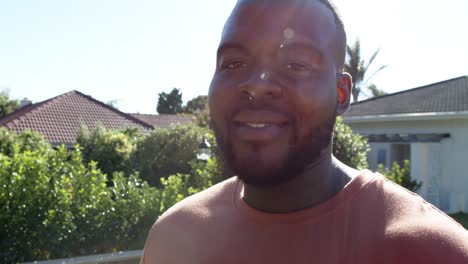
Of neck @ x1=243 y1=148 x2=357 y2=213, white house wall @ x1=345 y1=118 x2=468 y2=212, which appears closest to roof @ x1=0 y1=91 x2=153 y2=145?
white house wall @ x1=345 y1=118 x2=468 y2=212

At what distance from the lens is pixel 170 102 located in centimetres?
6284

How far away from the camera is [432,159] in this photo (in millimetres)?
13992

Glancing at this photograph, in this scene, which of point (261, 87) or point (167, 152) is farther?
point (167, 152)

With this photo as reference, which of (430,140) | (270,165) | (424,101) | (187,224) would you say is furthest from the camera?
(424,101)

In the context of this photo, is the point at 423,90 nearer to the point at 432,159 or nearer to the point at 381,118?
the point at 381,118

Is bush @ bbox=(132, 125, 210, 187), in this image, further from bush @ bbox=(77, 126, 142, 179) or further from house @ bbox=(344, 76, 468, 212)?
house @ bbox=(344, 76, 468, 212)

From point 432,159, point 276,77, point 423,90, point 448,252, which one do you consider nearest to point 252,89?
point 276,77

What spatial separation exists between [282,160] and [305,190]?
178 mm

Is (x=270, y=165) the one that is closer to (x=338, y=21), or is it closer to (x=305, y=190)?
(x=305, y=190)

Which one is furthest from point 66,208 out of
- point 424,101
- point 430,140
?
point 424,101

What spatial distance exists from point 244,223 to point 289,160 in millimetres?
298

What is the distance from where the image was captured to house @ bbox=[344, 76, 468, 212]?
541 inches

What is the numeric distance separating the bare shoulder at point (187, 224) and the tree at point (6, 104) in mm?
39680

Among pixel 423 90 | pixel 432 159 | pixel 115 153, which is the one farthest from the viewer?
pixel 423 90
